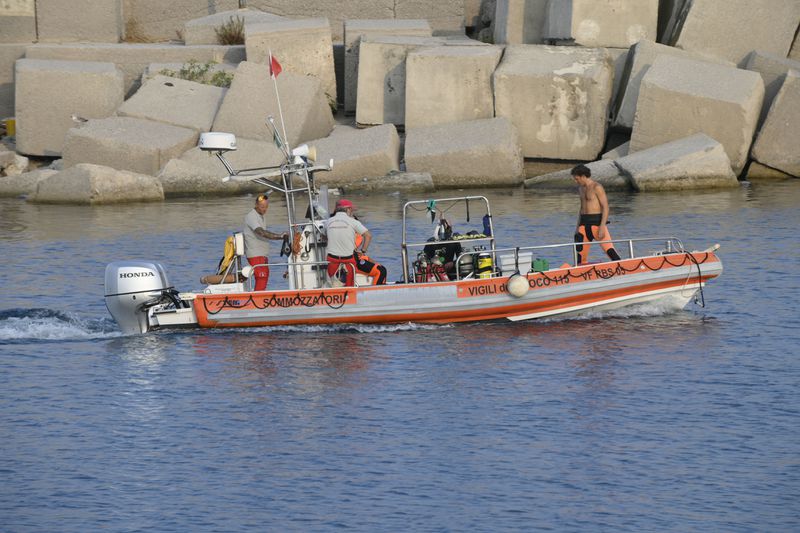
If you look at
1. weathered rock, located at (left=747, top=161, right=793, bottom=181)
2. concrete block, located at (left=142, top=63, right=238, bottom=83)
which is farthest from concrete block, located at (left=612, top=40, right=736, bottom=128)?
concrete block, located at (left=142, top=63, right=238, bottom=83)

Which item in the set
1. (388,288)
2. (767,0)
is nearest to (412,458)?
(388,288)

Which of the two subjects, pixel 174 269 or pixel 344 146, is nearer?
pixel 174 269

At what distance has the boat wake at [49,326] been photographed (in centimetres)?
1636

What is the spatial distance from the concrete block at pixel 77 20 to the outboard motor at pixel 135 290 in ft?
60.0

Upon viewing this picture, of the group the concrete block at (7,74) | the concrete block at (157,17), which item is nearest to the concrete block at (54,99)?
the concrete block at (7,74)

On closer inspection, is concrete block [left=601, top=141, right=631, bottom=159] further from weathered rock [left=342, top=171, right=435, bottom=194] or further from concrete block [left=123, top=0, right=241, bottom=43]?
concrete block [left=123, top=0, right=241, bottom=43]

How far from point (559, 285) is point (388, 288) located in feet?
6.34

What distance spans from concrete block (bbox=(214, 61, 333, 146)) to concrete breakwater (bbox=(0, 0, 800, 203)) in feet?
0.11

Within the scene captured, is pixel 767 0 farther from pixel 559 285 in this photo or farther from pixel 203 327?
pixel 203 327

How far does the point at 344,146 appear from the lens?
90.3 ft

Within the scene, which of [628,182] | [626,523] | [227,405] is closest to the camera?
[626,523]

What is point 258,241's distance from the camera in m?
16.1

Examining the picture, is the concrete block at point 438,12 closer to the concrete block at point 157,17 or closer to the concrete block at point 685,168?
the concrete block at point 157,17

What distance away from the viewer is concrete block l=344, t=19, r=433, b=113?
100 ft
